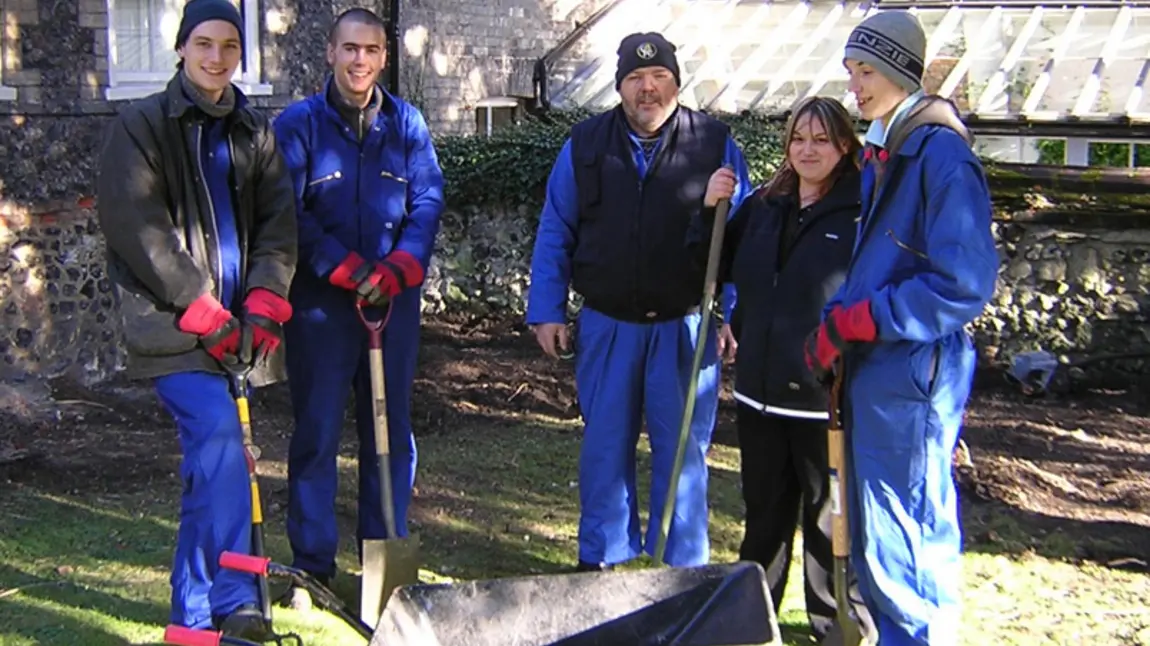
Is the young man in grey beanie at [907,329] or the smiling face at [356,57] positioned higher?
the smiling face at [356,57]

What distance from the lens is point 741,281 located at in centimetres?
470

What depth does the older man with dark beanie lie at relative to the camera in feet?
14.2

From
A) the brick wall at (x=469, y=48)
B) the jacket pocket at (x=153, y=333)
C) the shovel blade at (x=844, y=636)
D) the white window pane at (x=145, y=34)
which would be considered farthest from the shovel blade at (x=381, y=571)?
the brick wall at (x=469, y=48)

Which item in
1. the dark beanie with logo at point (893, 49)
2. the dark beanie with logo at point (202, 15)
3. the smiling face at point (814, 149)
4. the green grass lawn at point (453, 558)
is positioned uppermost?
the dark beanie with logo at point (202, 15)

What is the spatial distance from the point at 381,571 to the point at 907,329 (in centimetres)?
207

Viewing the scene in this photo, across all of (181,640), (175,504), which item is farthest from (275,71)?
(181,640)

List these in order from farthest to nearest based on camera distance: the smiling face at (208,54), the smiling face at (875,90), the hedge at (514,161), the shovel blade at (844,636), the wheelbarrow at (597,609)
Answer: the hedge at (514,161) < the smiling face at (208,54) < the shovel blade at (844,636) < the smiling face at (875,90) < the wheelbarrow at (597,609)

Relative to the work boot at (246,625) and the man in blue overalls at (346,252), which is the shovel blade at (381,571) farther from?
the work boot at (246,625)

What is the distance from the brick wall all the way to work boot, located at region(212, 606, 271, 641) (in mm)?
8247

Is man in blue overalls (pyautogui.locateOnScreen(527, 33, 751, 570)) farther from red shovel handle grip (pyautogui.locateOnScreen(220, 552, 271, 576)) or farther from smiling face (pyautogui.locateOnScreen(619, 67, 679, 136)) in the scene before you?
red shovel handle grip (pyautogui.locateOnScreen(220, 552, 271, 576))

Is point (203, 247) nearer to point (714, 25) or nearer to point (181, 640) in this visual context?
point (181, 640)

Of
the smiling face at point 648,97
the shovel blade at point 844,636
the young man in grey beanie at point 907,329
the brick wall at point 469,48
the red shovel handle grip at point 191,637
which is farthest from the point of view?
the brick wall at point 469,48

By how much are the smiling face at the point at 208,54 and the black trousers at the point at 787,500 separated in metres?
1.99

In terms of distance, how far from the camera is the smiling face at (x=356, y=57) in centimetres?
484
